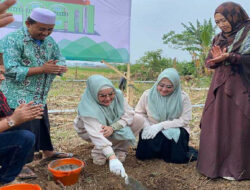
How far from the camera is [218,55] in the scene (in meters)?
2.38

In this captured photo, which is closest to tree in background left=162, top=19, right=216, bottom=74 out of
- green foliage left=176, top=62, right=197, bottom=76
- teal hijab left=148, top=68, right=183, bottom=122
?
green foliage left=176, top=62, right=197, bottom=76

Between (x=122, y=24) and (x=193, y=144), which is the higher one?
(x=122, y=24)

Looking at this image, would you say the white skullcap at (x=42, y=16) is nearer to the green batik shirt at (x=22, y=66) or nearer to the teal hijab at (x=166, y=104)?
the green batik shirt at (x=22, y=66)

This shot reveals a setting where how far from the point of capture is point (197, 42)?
1387 centimetres

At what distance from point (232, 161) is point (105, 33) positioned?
2.91 meters

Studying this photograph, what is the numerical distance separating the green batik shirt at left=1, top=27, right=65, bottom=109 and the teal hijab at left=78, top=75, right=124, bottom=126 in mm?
399

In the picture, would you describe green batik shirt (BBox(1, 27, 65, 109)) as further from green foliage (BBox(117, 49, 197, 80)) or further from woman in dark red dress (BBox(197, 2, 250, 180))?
green foliage (BBox(117, 49, 197, 80))

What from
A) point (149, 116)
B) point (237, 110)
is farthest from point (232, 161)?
point (149, 116)

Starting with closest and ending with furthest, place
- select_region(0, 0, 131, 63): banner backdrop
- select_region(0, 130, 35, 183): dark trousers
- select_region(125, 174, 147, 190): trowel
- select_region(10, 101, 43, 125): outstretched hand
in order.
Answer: select_region(10, 101, 43, 125): outstretched hand → select_region(0, 130, 35, 183): dark trousers → select_region(125, 174, 147, 190): trowel → select_region(0, 0, 131, 63): banner backdrop

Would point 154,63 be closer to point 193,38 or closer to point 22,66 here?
point 193,38

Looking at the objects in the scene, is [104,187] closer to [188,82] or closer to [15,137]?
[15,137]

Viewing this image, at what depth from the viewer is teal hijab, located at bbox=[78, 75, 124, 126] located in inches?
102

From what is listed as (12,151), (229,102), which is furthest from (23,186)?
(229,102)

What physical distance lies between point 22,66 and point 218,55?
66.4 inches
